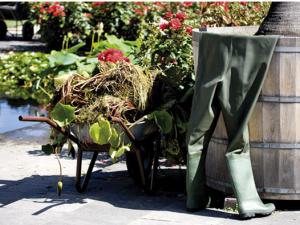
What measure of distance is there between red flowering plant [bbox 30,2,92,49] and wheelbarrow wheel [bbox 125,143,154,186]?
8.26 meters

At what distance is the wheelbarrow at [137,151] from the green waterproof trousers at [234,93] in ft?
1.65

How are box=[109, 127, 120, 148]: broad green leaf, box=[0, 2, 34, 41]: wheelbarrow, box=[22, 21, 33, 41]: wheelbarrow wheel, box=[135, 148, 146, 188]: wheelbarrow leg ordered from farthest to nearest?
box=[22, 21, 33, 41]: wheelbarrow wheel, box=[0, 2, 34, 41]: wheelbarrow, box=[135, 148, 146, 188]: wheelbarrow leg, box=[109, 127, 120, 148]: broad green leaf

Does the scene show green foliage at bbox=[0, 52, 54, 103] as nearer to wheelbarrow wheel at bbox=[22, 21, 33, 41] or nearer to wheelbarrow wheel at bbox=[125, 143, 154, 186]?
wheelbarrow wheel at bbox=[125, 143, 154, 186]

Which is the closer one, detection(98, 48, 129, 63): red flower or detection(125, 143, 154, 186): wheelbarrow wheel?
detection(125, 143, 154, 186): wheelbarrow wheel

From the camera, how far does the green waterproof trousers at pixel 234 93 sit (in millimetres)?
5422

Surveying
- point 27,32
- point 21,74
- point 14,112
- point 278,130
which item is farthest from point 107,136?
point 27,32

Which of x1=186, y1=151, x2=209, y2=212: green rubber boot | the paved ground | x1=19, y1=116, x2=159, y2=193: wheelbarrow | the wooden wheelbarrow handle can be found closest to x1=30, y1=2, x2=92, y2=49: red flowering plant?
the paved ground

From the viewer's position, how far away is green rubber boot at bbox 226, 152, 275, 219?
548 centimetres

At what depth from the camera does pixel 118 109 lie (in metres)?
5.92

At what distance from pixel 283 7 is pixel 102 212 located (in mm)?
1938

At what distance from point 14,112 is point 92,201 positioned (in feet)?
16.5

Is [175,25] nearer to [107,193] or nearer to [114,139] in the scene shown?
[114,139]

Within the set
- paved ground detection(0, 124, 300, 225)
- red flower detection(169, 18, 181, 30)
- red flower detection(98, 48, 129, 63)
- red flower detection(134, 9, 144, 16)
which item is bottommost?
paved ground detection(0, 124, 300, 225)

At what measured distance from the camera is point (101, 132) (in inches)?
229
